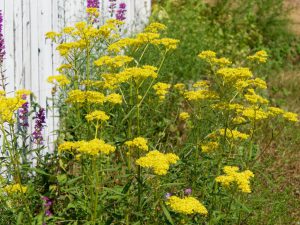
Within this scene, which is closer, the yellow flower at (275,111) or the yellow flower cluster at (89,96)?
the yellow flower cluster at (89,96)

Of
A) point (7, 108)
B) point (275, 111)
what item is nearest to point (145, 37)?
point (275, 111)

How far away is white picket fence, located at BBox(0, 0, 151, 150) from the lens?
14.1 feet

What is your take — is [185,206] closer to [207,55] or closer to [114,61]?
[114,61]

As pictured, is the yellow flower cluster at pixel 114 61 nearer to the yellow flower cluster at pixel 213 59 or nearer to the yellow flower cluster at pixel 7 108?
the yellow flower cluster at pixel 213 59

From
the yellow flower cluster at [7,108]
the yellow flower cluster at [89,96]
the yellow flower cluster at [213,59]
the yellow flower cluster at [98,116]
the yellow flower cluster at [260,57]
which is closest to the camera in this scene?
the yellow flower cluster at [7,108]

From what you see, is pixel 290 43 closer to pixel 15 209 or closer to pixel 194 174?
pixel 194 174

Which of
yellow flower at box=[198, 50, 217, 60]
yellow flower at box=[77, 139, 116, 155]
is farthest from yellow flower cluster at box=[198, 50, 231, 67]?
yellow flower at box=[77, 139, 116, 155]

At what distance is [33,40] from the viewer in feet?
15.8

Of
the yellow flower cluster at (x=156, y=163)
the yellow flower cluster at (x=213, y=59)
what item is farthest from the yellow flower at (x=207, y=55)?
the yellow flower cluster at (x=156, y=163)

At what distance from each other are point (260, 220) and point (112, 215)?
163 centimetres

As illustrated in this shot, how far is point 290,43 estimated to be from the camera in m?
10.5

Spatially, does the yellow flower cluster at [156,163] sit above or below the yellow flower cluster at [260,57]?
below

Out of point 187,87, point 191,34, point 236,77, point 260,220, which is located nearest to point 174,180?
point 236,77

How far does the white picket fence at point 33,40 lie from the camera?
4289 millimetres
